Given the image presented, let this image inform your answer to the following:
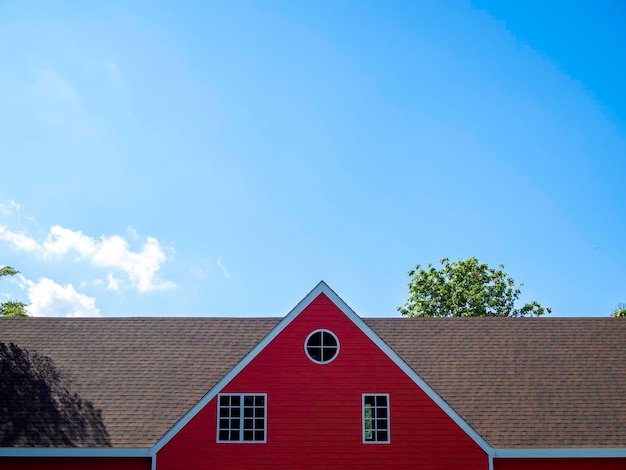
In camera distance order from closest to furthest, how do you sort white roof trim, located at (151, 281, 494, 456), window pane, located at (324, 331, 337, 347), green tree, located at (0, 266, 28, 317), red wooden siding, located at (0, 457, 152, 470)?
white roof trim, located at (151, 281, 494, 456)
red wooden siding, located at (0, 457, 152, 470)
window pane, located at (324, 331, 337, 347)
green tree, located at (0, 266, 28, 317)

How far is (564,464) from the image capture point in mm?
21859

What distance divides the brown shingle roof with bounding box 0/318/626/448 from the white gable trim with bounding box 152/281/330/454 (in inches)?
33.2

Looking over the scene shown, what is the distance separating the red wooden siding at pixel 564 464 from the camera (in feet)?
71.7

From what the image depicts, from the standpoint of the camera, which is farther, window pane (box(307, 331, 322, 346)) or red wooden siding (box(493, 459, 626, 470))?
window pane (box(307, 331, 322, 346))

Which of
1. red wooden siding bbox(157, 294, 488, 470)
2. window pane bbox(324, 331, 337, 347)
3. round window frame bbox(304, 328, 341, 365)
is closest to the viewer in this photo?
red wooden siding bbox(157, 294, 488, 470)

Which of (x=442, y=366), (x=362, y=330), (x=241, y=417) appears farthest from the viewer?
(x=442, y=366)

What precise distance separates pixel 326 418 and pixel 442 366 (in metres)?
5.10

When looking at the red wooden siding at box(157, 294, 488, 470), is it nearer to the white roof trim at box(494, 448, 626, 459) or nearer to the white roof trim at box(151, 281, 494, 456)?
the white roof trim at box(151, 281, 494, 456)

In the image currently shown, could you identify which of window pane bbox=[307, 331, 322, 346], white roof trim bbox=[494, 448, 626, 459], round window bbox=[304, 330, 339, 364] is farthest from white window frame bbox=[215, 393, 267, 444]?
white roof trim bbox=[494, 448, 626, 459]

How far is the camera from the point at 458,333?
26.6m

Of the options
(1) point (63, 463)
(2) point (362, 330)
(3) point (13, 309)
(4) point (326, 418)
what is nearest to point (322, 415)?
(4) point (326, 418)

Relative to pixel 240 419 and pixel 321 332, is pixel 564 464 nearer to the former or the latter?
pixel 321 332

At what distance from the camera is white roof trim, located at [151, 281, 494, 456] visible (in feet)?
70.1

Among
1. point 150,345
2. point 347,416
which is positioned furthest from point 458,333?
point 150,345
